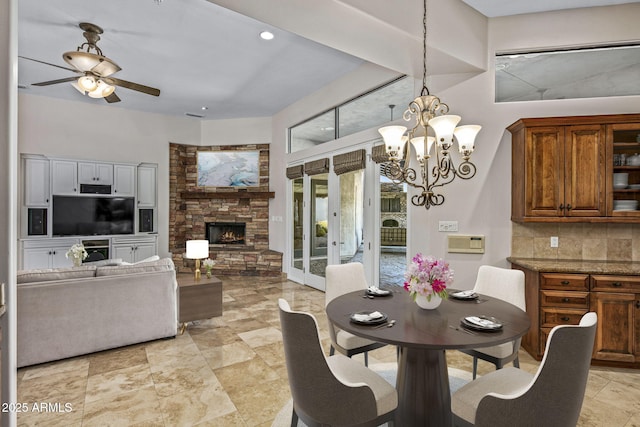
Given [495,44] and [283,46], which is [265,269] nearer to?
[283,46]

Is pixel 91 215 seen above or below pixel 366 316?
above

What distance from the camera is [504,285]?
2.59 meters

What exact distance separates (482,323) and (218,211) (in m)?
6.49

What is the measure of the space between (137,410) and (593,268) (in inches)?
148

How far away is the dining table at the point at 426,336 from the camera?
1554 mm

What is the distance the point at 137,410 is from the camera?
7.30ft

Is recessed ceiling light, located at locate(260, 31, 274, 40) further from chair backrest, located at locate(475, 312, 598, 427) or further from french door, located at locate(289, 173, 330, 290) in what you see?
chair backrest, located at locate(475, 312, 598, 427)

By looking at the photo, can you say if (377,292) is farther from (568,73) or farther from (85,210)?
(85,210)

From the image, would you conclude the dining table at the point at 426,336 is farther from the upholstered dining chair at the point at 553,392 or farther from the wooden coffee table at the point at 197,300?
the wooden coffee table at the point at 197,300

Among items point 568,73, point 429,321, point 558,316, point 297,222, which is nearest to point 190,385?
point 429,321

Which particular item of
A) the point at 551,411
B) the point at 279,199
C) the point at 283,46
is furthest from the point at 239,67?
the point at 551,411

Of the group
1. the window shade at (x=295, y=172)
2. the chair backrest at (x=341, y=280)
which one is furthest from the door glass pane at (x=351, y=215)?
the chair backrest at (x=341, y=280)

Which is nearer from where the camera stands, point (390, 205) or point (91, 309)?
point (91, 309)

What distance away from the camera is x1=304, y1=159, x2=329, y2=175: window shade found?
5508 mm
